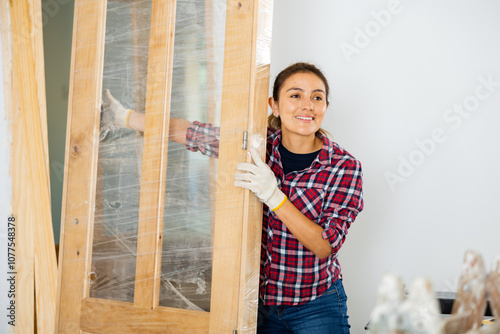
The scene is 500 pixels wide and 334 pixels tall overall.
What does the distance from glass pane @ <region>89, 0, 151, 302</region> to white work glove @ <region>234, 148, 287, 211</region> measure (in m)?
0.37

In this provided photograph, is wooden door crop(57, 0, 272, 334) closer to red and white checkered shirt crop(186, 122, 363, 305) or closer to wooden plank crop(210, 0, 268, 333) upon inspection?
wooden plank crop(210, 0, 268, 333)

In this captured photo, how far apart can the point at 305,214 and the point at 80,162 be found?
81 centimetres

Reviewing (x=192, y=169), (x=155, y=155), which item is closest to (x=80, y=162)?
(x=155, y=155)

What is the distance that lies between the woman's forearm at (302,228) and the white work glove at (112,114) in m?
0.63

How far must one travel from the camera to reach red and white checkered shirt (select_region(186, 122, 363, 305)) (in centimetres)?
148

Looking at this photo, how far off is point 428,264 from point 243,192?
110 centimetres

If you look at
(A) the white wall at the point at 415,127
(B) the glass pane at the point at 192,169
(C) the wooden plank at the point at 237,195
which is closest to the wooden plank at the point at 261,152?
(C) the wooden plank at the point at 237,195

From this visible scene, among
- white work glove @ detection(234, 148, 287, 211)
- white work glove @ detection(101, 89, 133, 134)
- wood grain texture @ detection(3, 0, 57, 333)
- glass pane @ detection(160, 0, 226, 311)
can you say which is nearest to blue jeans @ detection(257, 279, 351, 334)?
glass pane @ detection(160, 0, 226, 311)

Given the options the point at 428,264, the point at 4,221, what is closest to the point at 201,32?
Result: the point at 4,221

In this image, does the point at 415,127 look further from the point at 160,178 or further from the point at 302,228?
the point at 160,178

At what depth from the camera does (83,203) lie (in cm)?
154

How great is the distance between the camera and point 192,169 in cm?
147

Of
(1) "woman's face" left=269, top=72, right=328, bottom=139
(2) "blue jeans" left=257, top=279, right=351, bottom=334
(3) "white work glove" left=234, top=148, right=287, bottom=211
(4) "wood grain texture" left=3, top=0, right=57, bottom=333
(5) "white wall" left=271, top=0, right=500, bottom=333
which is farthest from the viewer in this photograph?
(5) "white wall" left=271, top=0, right=500, bottom=333

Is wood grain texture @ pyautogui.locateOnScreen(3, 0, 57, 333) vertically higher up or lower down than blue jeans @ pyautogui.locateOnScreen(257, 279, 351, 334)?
higher up
